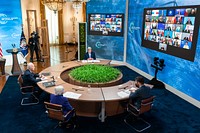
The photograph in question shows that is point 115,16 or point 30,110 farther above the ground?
point 115,16

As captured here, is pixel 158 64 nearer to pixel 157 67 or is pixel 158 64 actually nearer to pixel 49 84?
pixel 157 67

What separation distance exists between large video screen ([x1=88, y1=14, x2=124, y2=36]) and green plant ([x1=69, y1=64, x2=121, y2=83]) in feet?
12.9

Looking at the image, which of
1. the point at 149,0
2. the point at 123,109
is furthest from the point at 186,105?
the point at 149,0

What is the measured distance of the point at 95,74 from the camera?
5.63 meters

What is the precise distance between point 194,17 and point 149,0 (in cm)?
254

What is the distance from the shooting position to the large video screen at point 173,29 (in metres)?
5.58

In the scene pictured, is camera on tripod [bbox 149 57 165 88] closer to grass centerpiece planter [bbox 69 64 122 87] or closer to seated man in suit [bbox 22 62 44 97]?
grass centerpiece planter [bbox 69 64 122 87]

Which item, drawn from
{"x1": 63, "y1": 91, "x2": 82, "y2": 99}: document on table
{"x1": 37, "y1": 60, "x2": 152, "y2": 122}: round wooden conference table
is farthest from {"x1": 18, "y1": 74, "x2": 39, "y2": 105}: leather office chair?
{"x1": 63, "y1": 91, "x2": 82, "y2": 99}: document on table

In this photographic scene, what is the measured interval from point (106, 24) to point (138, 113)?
647 centimetres

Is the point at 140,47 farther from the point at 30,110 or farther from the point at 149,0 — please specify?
the point at 30,110

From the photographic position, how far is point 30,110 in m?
5.25

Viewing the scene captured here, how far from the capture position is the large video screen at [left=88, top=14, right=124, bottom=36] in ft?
31.1

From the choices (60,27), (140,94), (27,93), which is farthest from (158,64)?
(60,27)

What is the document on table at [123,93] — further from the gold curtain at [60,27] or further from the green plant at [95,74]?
the gold curtain at [60,27]
